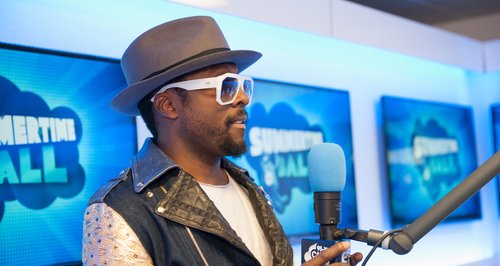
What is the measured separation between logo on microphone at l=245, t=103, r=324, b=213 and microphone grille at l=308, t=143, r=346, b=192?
2041mm

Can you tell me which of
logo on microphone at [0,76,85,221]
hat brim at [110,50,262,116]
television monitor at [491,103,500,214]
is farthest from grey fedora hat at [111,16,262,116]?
television monitor at [491,103,500,214]

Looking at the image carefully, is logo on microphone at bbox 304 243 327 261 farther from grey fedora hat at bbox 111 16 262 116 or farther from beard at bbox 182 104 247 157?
grey fedora hat at bbox 111 16 262 116

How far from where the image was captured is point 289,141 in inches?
160

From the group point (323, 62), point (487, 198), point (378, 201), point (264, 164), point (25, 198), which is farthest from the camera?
point (487, 198)

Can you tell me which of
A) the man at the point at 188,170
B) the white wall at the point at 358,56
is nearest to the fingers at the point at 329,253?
the man at the point at 188,170

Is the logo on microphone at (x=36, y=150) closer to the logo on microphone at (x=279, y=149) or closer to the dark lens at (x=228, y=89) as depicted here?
the dark lens at (x=228, y=89)

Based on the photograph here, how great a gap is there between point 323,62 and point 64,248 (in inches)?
95.8

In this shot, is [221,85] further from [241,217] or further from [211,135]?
[241,217]

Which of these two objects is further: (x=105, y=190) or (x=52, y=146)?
(x=52, y=146)

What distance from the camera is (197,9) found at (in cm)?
319

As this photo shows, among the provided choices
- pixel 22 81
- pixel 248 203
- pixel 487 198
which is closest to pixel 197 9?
pixel 22 81

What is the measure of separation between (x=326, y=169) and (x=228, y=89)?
1.42 ft

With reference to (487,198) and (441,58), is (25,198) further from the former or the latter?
(487,198)

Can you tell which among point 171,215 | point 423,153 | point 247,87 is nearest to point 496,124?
point 423,153
